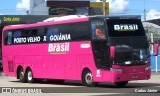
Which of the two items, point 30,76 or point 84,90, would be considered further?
point 30,76

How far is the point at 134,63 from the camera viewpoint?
20.4 meters

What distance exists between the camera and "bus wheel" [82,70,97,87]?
21237 mm

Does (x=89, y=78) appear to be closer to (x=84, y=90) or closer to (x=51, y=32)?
(x=84, y=90)

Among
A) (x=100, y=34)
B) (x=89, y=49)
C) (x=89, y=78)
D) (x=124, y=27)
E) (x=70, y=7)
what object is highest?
(x=70, y=7)

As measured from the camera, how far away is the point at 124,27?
68.5ft

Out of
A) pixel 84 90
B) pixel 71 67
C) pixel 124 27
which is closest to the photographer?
pixel 84 90

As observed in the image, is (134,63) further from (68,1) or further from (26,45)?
(68,1)

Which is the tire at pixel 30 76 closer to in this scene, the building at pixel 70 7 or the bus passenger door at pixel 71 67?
A: the bus passenger door at pixel 71 67

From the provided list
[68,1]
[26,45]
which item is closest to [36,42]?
[26,45]

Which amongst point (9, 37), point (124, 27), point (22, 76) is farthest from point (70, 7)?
point (124, 27)

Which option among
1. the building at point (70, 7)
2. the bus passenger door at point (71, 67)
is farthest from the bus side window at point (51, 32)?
the building at point (70, 7)

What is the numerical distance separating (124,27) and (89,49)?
77.1 inches

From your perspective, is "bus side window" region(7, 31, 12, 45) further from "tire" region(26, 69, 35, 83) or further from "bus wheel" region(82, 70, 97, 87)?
"bus wheel" region(82, 70, 97, 87)

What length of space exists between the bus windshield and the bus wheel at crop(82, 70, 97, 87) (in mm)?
2409
